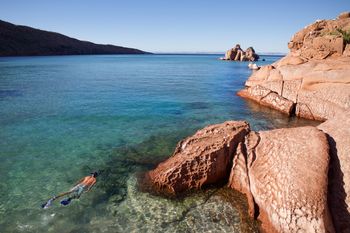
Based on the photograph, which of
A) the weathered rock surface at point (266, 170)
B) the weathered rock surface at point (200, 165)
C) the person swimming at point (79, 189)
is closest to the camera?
the weathered rock surface at point (266, 170)

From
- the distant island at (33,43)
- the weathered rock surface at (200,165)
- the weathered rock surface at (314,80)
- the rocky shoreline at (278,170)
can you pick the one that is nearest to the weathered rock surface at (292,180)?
the rocky shoreline at (278,170)

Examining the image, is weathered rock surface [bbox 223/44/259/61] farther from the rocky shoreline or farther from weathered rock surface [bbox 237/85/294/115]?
the rocky shoreline

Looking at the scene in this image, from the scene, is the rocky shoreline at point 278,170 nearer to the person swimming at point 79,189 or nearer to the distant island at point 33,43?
the person swimming at point 79,189

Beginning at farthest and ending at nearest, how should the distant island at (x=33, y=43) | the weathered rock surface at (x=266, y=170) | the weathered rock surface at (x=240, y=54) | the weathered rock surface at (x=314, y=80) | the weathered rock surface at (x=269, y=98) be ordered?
the weathered rock surface at (x=240, y=54)
the distant island at (x=33, y=43)
the weathered rock surface at (x=269, y=98)
the weathered rock surface at (x=314, y=80)
the weathered rock surface at (x=266, y=170)

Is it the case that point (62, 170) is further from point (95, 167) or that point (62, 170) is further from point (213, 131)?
point (213, 131)

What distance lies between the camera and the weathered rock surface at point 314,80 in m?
18.2

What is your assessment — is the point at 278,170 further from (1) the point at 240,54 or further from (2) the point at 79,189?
(1) the point at 240,54

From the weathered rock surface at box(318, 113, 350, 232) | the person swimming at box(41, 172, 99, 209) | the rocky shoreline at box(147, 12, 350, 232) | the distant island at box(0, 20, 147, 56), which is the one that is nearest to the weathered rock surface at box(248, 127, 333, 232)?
the rocky shoreline at box(147, 12, 350, 232)

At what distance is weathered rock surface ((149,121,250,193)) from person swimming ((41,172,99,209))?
239cm

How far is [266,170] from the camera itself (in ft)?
28.0

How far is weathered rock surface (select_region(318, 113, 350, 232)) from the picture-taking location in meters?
7.35

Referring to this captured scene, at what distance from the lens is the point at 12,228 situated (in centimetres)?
777

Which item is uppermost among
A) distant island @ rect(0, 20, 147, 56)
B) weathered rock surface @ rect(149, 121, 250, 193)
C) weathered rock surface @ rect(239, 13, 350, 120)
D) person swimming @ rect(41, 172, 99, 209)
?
distant island @ rect(0, 20, 147, 56)

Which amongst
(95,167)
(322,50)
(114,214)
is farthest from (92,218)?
(322,50)
